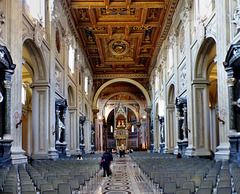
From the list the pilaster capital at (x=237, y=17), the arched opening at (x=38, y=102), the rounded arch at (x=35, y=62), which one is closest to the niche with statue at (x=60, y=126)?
the arched opening at (x=38, y=102)

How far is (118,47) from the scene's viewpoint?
3164cm

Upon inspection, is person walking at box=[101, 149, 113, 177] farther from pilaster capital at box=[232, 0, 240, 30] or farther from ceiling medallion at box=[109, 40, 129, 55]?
ceiling medallion at box=[109, 40, 129, 55]

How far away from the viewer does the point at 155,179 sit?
8133mm

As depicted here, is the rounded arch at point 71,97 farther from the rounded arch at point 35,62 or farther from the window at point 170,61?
the rounded arch at point 35,62

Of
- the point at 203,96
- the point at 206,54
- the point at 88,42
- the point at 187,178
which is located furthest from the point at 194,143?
the point at 88,42

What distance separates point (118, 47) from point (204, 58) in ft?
51.8

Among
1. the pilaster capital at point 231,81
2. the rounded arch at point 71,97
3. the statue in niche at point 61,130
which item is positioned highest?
the rounded arch at point 71,97

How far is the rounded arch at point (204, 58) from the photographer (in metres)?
15.8

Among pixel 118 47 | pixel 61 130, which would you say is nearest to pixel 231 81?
pixel 61 130

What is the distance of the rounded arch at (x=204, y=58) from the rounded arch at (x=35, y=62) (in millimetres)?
7772

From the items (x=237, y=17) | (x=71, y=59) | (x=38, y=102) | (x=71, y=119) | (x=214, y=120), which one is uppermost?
(x=71, y=59)

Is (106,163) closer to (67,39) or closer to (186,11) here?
(186,11)

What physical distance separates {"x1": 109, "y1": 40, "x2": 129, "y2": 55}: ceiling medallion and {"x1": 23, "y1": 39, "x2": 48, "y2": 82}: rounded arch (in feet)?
46.3

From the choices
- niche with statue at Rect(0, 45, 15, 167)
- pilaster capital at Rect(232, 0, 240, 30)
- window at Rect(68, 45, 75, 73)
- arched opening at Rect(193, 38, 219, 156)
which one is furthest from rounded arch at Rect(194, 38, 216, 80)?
window at Rect(68, 45, 75, 73)
